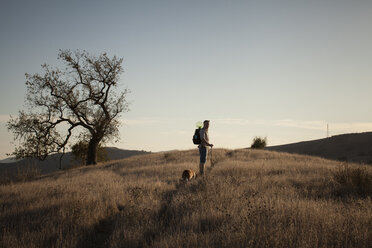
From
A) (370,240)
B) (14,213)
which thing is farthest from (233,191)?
(14,213)

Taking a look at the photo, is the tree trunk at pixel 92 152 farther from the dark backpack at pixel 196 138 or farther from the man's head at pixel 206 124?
the man's head at pixel 206 124

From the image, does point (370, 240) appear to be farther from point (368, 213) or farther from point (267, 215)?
point (267, 215)

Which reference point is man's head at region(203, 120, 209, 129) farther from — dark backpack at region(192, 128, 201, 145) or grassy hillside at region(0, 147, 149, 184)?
grassy hillside at region(0, 147, 149, 184)

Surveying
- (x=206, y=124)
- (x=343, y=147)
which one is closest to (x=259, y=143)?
(x=343, y=147)

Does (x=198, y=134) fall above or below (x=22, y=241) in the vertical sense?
above

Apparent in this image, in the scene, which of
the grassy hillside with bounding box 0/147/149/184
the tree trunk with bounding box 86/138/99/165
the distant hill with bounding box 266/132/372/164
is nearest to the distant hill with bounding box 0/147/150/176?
the grassy hillside with bounding box 0/147/149/184

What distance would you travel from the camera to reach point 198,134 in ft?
38.8

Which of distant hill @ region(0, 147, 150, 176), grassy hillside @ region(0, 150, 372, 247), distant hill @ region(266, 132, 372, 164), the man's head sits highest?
the man's head

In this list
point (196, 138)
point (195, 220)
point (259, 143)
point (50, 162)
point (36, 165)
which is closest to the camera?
point (195, 220)

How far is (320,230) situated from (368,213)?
1.56 meters

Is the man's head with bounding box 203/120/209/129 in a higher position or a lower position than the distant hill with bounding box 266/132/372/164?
higher

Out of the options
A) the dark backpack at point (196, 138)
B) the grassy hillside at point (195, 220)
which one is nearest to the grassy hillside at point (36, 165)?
the dark backpack at point (196, 138)

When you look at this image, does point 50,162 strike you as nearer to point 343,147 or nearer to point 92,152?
point 92,152

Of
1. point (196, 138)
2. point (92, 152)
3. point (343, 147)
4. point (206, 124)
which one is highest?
point (206, 124)
